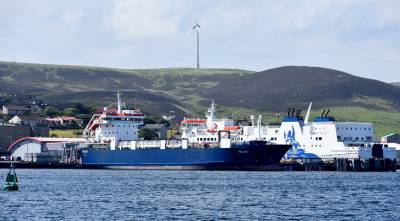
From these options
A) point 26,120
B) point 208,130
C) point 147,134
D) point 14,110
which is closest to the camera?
point 208,130

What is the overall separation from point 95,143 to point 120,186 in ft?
151

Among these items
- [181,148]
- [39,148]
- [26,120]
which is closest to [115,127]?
[181,148]

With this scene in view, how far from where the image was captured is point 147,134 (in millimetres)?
145500

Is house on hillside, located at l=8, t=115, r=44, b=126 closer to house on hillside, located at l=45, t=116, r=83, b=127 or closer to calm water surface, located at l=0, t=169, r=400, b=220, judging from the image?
house on hillside, located at l=45, t=116, r=83, b=127

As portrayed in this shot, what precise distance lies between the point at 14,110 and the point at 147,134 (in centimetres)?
4160

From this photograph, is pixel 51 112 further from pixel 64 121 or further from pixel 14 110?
pixel 64 121

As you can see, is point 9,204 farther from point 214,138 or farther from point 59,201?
point 214,138

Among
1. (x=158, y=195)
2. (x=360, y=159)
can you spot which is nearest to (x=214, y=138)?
(x=360, y=159)

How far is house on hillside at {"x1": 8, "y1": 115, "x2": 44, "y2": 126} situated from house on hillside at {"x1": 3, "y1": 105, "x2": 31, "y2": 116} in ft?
28.9

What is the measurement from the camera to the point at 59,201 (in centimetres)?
5791

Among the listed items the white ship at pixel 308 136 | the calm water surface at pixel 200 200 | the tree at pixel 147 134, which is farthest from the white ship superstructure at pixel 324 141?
the calm water surface at pixel 200 200

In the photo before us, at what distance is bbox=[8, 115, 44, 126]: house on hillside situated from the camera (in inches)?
6304

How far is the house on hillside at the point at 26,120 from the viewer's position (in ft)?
525

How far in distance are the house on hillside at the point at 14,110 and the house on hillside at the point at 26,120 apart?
881cm
